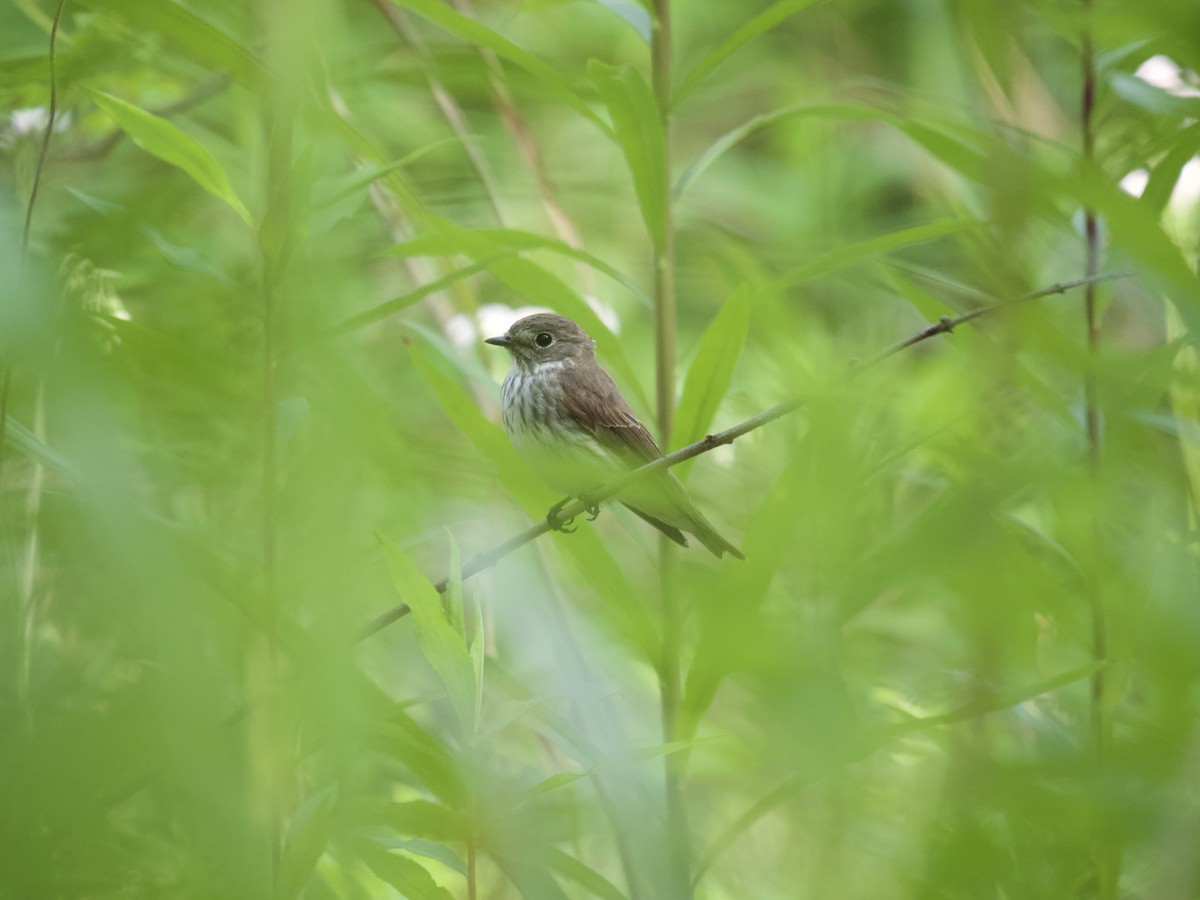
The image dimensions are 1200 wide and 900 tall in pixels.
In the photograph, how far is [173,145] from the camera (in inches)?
44.1

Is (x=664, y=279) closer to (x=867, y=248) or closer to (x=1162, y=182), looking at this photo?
(x=867, y=248)

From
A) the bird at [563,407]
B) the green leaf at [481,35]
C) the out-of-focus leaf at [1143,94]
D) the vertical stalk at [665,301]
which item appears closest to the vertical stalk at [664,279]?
the vertical stalk at [665,301]

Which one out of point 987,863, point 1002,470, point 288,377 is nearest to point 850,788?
point 987,863

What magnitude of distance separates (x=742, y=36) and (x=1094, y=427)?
836 mm

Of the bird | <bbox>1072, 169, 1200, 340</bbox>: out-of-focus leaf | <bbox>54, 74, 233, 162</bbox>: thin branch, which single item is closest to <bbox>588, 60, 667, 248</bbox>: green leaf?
the bird

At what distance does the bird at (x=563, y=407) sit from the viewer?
269cm

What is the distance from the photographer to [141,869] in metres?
0.52

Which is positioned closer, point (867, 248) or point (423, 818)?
point (423, 818)

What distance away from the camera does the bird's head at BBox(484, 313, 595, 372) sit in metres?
3.05

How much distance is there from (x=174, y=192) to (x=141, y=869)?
0.89 metres

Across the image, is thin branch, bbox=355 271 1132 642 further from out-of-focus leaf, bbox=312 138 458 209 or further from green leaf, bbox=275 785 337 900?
out-of-focus leaf, bbox=312 138 458 209

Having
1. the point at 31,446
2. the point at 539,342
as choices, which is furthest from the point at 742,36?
the point at 539,342

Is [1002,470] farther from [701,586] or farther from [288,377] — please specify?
[288,377]

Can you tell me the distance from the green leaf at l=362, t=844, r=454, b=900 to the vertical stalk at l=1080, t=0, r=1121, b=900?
1.98ft
